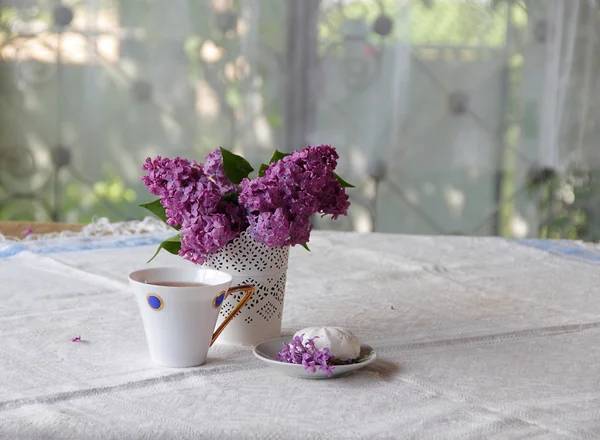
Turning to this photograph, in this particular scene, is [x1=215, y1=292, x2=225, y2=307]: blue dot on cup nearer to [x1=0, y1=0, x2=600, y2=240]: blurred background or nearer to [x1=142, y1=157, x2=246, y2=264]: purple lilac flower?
[x1=142, y1=157, x2=246, y2=264]: purple lilac flower

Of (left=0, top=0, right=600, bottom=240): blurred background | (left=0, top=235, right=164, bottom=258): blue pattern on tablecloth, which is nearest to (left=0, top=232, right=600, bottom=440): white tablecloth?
(left=0, top=235, right=164, bottom=258): blue pattern on tablecloth

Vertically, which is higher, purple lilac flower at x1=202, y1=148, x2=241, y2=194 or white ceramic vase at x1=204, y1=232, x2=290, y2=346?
purple lilac flower at x1=202, y1=148, x2=241, y2=194

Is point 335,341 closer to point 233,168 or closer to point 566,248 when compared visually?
point 233,168

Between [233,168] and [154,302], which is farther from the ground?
[233,168]

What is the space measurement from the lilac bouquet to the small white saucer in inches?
4.4

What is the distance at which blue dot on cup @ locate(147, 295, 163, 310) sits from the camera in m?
0.90

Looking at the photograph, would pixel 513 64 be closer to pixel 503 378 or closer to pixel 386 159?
pixel 386 159

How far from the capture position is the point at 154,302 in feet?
2.97

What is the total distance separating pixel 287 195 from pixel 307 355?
18 cm

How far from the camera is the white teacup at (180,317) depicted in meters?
0.90

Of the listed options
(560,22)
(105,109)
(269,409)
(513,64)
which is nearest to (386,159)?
(513,64)

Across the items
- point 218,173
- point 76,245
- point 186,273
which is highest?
point 218,173

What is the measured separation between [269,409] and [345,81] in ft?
7.35

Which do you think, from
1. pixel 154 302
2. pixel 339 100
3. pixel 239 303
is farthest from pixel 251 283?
pixel 339 100
